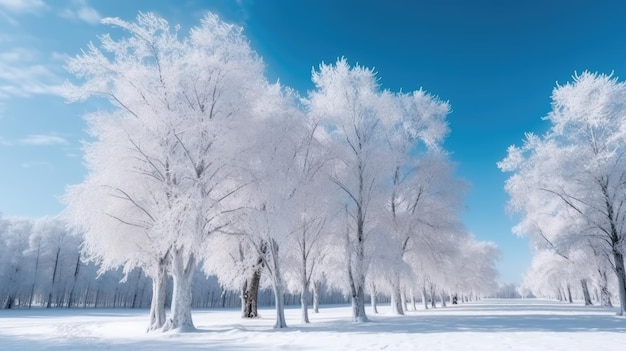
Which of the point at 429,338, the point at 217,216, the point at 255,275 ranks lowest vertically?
the point at 429,338

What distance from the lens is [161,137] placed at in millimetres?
15234

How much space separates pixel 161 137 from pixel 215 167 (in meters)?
2.41

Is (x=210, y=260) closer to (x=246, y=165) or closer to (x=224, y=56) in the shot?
(x=246, y=165)

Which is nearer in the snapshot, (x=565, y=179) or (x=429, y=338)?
(x=429, y=338)

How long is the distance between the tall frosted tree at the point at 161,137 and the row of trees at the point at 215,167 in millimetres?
52

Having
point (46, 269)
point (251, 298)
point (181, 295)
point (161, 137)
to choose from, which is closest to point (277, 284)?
point (181, 295)

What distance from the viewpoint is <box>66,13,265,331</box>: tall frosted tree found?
15.1m

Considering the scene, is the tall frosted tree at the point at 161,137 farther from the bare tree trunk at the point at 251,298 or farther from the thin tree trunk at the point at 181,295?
the bare tree trunk at the point at 251,298

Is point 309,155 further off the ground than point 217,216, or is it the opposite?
point 309,155

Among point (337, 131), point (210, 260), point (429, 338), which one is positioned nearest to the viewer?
point (429, 338)

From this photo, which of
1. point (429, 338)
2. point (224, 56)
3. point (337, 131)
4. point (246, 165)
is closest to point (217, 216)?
point (246, 165)

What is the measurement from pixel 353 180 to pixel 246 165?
689 cm

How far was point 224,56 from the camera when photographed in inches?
649

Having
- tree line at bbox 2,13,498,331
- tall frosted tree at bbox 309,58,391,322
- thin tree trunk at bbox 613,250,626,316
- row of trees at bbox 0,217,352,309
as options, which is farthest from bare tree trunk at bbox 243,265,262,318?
row of trees at bbox 0,217,352,309
